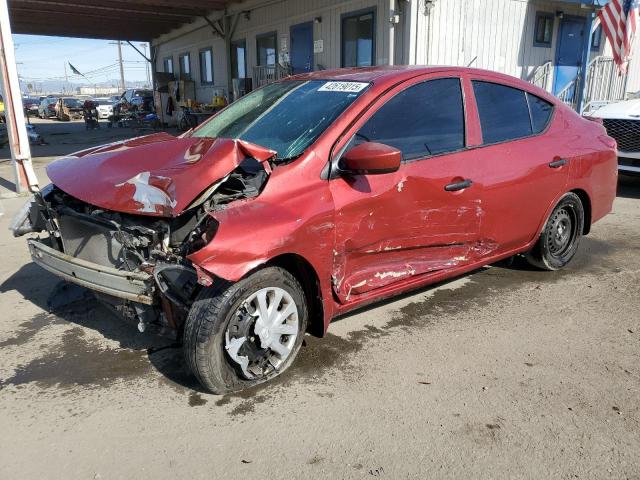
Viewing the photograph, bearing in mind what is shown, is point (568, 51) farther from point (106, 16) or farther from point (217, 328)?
point (106, 16)

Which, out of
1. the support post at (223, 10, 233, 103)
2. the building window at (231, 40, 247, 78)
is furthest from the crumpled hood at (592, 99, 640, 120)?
the support post at (223, 10, 233, 103)

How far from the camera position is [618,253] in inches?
219

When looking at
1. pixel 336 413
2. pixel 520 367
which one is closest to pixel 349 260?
pixel 336 413

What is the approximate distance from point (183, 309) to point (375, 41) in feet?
31.8

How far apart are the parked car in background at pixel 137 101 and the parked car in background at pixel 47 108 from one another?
36.3ft

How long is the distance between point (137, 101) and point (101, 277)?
30130mm

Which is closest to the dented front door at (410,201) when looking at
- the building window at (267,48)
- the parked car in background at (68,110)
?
the building window at (267,48)

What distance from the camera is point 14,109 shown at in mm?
8602

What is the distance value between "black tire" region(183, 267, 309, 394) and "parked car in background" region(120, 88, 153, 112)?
26.2 metres

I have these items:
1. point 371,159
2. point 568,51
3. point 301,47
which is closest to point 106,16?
point 301,47

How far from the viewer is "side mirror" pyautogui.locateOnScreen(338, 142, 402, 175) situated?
3.03m

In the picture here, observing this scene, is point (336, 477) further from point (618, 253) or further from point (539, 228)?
point (618, 253)

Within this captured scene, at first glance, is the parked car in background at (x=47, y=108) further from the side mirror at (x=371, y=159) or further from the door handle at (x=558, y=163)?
the side mirror at (x=371, y=159)

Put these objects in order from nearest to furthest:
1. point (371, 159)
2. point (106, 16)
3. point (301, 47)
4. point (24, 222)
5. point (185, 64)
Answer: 1. point (371, 159)
2. point (24, 222)
3. point (301, 47)
4. point (106, 16)
5. point (185, 64)
